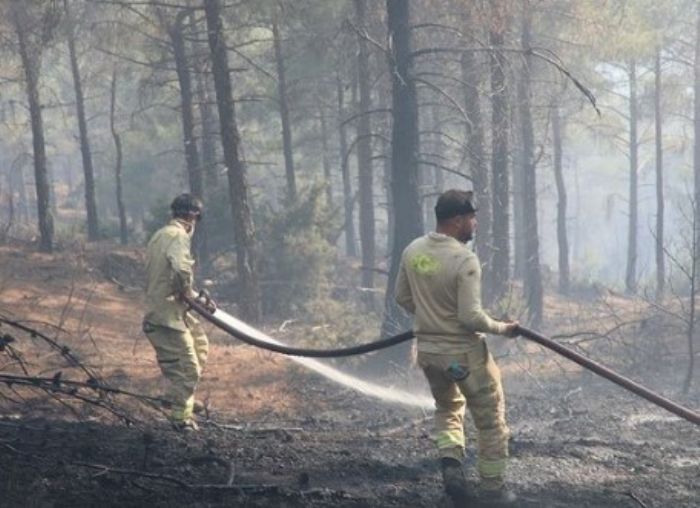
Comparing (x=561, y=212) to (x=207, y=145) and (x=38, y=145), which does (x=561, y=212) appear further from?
(x=38, y=145)

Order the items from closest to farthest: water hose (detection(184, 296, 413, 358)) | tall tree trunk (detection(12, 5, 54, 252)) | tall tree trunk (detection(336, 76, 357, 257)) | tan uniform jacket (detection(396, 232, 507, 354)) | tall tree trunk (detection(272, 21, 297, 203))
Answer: tan uniform jacket (detection(396, 232, 507, 354)), water hose (detection(184, 296, 413, 358)), tall tree trunk (detection(12, 5, 54, 252)), tall tree trunk (detection(272, 21, 297, 203)), tall tree trunk (detection(336, 76, 357, 257))

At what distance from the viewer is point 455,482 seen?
18.3 feet

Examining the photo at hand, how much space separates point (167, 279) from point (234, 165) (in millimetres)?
7983

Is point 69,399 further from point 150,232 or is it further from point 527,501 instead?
point 150,232

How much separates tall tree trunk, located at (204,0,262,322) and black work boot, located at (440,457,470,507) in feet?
35.0

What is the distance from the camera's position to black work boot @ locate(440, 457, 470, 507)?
5.51 meters

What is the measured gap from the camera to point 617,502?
5734 mm

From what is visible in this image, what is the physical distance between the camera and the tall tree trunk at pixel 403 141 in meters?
14.0

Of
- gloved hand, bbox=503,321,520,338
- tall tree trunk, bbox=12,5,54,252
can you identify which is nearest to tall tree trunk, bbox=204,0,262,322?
tall tree trunk, bbox=12,5,54,252

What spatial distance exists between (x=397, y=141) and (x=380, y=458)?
26.6 feet

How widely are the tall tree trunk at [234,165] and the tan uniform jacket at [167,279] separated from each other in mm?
7810

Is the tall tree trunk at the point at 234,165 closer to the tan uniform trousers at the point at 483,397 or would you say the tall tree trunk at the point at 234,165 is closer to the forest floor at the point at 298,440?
the forest floor at the point at 298,440

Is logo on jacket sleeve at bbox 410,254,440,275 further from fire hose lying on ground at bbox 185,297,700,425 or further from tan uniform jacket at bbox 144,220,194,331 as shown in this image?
tan uniform jacket at bbox 144,220,194,331

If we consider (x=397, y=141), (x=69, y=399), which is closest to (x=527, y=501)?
(x=69, y=399)
